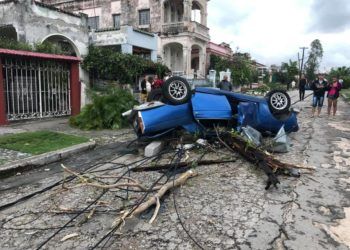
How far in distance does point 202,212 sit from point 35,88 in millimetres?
9456

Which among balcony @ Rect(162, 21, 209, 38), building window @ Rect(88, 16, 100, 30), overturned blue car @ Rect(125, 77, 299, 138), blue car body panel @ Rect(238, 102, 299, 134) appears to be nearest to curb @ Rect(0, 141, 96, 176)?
overturned blue car @ Rect(125, 77, 299, 138)

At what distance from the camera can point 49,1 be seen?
28.1m

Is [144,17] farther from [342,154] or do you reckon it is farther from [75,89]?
[342,154]

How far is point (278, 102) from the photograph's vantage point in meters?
7.79

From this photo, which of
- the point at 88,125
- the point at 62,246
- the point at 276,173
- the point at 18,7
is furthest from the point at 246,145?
the point at 18,7

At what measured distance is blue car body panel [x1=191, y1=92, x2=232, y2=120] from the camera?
698 cm

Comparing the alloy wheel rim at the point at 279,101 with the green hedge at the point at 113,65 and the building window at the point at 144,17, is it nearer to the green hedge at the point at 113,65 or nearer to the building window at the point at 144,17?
the green hedge at the point at 113,65

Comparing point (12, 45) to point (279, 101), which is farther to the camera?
point (12, 45)

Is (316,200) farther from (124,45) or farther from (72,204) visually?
(124,45)

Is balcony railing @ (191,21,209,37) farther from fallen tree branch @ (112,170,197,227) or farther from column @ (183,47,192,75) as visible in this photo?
fallen tree branch @ (112,170,197,227)

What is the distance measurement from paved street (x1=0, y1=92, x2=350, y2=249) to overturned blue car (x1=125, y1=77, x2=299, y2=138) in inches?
46.4

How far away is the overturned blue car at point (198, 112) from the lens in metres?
6.84

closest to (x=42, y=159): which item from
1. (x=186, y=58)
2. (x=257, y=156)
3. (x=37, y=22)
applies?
(x=257, y=156)

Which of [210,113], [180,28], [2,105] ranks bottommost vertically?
[2,105]
